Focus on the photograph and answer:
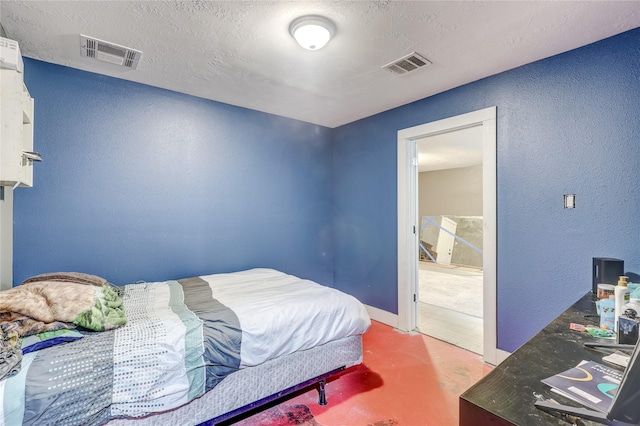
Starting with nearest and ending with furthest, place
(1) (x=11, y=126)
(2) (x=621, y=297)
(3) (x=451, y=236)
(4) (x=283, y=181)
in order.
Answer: (2) (x=621, y=297) < (1) (x=11, y=126) < (4) (x=283, y=181) < (3) (x=451, y=236)

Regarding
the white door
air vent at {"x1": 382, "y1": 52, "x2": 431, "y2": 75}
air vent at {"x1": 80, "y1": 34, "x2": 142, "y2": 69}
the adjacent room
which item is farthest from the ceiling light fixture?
the white door

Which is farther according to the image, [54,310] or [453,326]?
[453,326]

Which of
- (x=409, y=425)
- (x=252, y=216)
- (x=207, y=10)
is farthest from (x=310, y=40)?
(x=409, y=425)

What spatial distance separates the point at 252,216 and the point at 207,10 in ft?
6.81

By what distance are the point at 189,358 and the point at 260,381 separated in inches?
18.9

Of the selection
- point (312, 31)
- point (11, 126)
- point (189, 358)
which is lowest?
point (189, 358)

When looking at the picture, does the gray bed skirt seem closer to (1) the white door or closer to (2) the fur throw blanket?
(2) the fur throw blanket

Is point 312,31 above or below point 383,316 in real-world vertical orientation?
above

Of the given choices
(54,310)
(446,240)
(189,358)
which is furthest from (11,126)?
(446,240)

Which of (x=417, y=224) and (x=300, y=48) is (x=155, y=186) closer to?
(x=300, y=48)

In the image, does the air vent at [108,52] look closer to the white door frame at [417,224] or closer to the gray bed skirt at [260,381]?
the gray bed skirt at [260,381]

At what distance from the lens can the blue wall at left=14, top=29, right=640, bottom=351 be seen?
2033 millimetres

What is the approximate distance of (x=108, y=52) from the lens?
7.14 ft

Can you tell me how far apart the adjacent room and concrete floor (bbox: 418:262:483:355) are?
4cm
